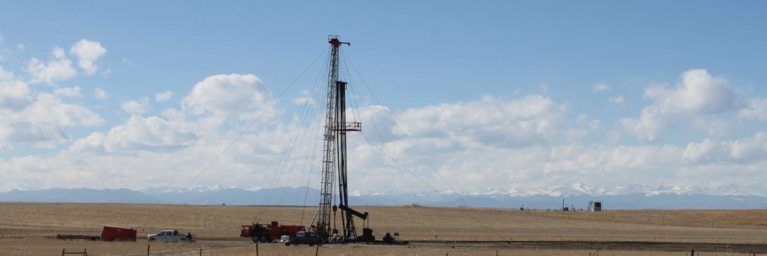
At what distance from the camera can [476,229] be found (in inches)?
3568

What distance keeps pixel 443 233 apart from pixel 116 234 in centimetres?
3873

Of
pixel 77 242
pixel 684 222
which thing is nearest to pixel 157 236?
pixel 77 242

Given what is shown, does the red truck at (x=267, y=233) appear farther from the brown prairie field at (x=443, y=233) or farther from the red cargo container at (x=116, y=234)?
the red cargo container at (x=116, y=234)

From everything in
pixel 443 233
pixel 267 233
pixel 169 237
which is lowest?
pixel 169 237

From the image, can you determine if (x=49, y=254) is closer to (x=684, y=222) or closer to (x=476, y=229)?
(x=476, y=229)

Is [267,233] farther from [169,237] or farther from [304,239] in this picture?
[169,237]

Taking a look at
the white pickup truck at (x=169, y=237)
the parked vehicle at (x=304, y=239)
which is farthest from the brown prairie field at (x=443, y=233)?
the white pickup truck at (x=169, y=237)

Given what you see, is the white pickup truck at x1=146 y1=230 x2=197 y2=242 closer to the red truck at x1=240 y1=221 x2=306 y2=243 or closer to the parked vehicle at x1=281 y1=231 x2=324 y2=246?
the red truck at x1=240 y1=221 x2=306 y2=243

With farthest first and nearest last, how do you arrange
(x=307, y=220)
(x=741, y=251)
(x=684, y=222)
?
(x=684, y=222) → (x=307, y=220) → (x=741, y=251)

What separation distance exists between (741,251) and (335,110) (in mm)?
38731

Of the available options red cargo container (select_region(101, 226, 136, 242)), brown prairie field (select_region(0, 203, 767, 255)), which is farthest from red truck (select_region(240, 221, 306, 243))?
red cargo container (select_region(101, 226, 136, 242))

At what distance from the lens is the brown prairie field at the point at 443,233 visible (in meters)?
51.8

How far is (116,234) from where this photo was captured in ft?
197

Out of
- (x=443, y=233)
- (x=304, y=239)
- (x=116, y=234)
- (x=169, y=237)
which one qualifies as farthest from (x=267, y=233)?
(x=443, y=233)
